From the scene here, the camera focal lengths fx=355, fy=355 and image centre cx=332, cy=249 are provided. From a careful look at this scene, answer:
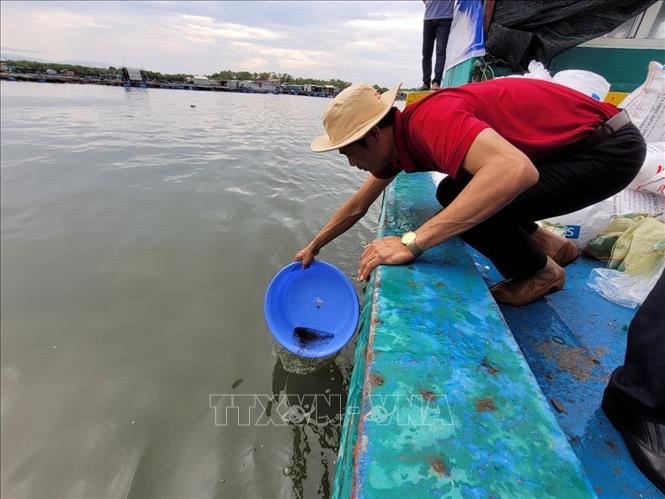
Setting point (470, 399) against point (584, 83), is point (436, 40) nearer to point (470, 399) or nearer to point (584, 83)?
point (584, 83)

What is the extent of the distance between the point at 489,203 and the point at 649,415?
0.79 meters

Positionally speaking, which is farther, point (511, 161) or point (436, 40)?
point (436, 40)

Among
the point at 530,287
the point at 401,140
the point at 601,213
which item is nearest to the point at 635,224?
the point at 601,213

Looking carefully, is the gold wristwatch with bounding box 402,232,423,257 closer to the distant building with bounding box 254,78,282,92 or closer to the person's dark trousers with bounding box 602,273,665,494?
the person's dark trousers with bounding box 602,273,665,494

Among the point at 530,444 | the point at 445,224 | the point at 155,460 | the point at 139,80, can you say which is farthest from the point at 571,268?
the point at 139,80

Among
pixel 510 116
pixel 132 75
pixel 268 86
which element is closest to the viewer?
pixel 510 116

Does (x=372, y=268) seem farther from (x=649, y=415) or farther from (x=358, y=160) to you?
(x=649, y=415)

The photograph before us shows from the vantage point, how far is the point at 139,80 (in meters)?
50.4

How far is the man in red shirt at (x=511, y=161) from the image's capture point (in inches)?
46.0

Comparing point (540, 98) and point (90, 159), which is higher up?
point (540, 98)

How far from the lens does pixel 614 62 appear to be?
4.19m

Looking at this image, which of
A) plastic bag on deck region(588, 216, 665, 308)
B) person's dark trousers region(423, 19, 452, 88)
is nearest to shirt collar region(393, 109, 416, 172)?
plastic bag on deck region(588, 216, 665, 308)

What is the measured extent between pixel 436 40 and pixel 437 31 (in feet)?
0.41

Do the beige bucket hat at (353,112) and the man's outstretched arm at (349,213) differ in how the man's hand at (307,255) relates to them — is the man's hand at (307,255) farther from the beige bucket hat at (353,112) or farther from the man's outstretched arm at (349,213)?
the beige bucket hat at (353,112)
